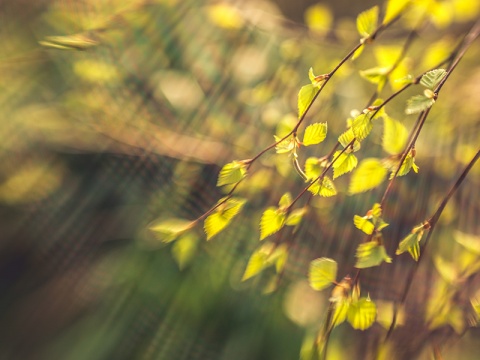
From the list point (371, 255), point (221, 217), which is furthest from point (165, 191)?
point (371, 255)

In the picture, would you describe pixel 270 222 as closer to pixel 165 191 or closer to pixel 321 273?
pixel 321 273

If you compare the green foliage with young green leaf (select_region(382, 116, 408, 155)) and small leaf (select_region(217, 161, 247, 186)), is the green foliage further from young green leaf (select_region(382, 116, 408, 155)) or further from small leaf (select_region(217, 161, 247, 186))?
young green leaf (select_region(382, 116, 408, 155))

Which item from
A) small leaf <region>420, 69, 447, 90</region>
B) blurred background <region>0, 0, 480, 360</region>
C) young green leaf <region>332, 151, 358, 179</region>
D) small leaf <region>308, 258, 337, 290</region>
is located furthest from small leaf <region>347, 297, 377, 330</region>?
blurred background <region>0, 0, 480, 360</region>

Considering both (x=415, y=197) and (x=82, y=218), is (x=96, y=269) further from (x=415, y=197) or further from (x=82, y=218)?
(x=415, y=197)

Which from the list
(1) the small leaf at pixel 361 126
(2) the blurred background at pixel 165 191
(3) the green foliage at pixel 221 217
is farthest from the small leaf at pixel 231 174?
(2) the blurred background at pixel 165 191

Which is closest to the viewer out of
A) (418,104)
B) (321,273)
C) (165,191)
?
(418,104)

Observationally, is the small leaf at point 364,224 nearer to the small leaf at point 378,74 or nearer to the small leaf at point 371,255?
the small leaf at point 371,255

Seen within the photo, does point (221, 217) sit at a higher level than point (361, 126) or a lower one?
lower
